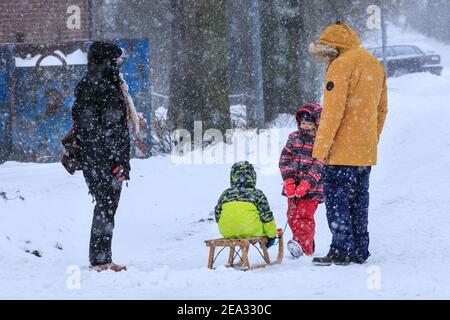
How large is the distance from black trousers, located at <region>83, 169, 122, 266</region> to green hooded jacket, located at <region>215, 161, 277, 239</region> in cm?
88

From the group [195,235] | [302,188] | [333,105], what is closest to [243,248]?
[302,188]

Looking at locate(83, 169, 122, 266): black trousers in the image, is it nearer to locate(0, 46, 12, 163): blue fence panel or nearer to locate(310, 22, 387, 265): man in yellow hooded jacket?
locate(310, 22, 387, 265): man in yellow hooded jacket

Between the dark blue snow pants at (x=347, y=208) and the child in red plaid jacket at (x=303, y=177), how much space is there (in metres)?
0.70

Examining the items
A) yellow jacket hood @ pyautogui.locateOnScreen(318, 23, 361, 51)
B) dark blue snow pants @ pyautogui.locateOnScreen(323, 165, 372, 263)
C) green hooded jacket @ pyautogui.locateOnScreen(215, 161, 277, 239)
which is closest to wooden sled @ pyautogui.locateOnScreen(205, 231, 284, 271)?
green hooded jacket @ pyautogui.locateOnScreen(215, 161, 277, 239)

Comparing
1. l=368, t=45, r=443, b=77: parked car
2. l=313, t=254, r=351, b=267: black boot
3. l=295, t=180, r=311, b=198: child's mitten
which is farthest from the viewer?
l=368, t=45, r=443, b=77: parked car

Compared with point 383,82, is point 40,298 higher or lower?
lower

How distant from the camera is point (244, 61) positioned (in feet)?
86.4

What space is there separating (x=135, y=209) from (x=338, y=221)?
13.7 ft

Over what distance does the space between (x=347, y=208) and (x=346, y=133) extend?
0.57 m

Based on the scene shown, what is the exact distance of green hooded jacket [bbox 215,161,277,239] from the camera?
6.98 meters

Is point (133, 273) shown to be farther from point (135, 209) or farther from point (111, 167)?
point (135, 209)

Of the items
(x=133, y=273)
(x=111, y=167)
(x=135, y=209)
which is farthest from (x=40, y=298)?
(x=135, y=209)

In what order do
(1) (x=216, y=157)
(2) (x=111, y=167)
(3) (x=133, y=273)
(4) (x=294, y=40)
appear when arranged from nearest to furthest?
1. (3) (x=133, y=273)
2. (2) (x=111, y=167)
3. (1) (x=216, y=157)
4. (4) (x=294, y=40)
